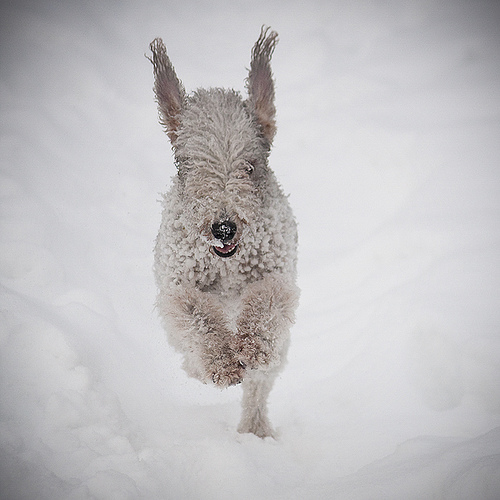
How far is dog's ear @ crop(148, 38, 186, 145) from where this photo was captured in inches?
80.0

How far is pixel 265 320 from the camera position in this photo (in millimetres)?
1908

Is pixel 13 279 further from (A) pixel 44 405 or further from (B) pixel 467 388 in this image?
(B) pixel 467 388

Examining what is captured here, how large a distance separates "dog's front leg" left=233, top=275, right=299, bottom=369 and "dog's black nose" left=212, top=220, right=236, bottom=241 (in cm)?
43

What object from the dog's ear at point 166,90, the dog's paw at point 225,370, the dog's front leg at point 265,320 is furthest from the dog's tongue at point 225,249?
the dog's ear at point 166,90

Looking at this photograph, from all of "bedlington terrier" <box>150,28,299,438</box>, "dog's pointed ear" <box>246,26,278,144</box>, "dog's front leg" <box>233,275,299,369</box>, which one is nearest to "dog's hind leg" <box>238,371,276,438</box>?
"bedlington terrier" <box>150,28,299,438</box>

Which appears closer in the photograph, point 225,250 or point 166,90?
point 225,250

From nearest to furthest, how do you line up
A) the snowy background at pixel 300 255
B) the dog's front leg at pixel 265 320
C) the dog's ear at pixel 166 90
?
the snowy background at pixel 300 255, the dog's front leg at pixel 265 320, the dog's ear at pixel 166 90

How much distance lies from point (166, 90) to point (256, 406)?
7.03 ft

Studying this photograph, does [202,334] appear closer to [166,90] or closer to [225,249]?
[225,249]

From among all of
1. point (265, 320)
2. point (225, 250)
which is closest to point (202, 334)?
point (265, 320)

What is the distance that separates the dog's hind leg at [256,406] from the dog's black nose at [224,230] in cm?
107

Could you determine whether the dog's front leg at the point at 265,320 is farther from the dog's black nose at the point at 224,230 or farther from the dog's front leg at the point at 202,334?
the dog's black nose at the point at 224,230

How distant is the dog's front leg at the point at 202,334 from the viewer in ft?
5.72

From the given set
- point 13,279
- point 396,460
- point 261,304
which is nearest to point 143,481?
point 261,304
